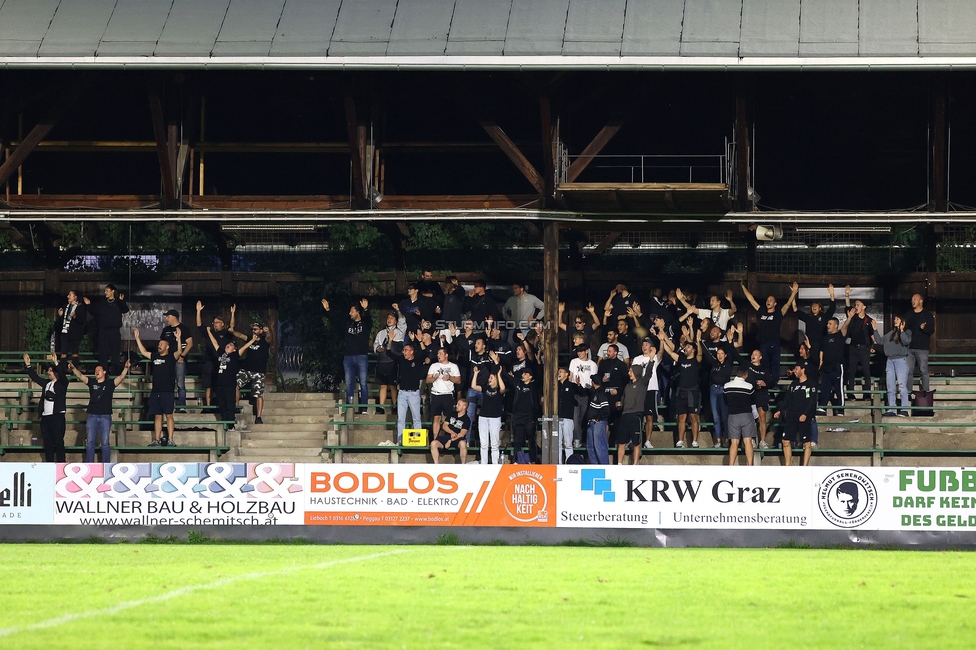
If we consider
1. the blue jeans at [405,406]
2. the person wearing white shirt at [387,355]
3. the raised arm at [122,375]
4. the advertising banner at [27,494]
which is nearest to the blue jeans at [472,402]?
the blue jeans at [405,406]

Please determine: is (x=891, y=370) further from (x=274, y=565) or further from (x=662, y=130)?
(x=274, y=565)

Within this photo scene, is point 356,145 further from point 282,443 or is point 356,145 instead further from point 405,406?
point 282,443

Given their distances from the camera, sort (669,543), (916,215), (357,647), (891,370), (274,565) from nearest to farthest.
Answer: (357,647), (274,565), (669,543), (916,215), (891,370)

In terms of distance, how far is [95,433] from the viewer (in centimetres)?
2212

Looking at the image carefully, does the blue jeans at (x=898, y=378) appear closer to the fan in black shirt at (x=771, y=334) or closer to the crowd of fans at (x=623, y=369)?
the crowd of fans at (x=623, y=369)

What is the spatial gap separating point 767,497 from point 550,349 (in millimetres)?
4693

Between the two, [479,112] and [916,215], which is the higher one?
[479,112]

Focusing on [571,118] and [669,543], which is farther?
[571,118]

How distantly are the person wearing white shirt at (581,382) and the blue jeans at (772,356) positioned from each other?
3390mm

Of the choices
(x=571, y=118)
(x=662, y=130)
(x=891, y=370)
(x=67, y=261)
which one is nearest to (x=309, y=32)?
(x=571, y=118)

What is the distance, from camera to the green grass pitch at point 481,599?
10930mm

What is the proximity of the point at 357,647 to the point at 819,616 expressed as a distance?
4.62 m

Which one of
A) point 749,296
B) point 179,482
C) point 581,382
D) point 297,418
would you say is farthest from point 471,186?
point 179,482

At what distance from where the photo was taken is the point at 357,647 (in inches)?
412
